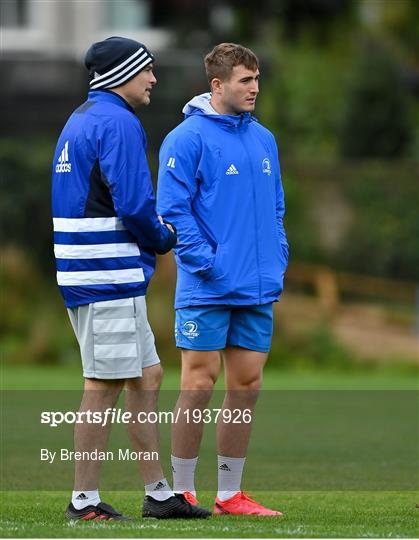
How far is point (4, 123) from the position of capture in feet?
101

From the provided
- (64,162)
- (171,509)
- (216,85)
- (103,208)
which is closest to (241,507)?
(171,509)

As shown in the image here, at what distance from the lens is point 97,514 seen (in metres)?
7.39

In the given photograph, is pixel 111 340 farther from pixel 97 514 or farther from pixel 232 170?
pixel 232 170

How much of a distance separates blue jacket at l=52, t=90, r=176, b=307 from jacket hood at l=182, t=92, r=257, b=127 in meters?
0.64

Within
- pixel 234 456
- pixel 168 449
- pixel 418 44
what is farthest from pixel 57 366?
pixel 418 44

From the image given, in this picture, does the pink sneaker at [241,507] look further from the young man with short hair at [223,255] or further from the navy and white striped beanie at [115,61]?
the navy and white striped beanie at [115,61]

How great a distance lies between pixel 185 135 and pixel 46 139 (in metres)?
21.6

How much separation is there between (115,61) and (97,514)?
231 cm

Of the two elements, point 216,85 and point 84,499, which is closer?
point 84,499

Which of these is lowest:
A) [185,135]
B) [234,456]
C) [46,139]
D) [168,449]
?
[46,139]

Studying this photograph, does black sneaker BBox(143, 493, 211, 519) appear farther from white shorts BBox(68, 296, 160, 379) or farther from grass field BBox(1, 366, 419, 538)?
white shorts BBox(68, 296, 160, 379)

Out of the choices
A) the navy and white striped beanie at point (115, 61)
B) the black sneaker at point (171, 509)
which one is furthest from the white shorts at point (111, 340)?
the navy and white striped beanie at point (115, 61)

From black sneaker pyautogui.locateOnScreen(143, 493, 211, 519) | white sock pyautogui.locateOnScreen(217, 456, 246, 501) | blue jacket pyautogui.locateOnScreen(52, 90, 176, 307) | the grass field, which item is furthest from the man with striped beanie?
white sock pyautogui.locateOnScreen(217, 456, 246, 501)

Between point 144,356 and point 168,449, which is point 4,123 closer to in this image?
point 168,449
